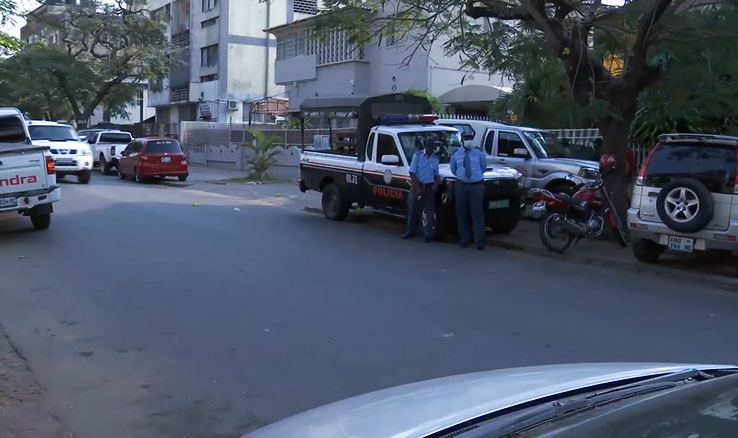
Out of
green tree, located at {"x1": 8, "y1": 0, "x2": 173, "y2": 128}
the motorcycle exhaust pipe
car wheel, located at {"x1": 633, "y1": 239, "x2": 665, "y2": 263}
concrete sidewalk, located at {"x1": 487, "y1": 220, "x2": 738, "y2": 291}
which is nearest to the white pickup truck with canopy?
concrete sidewalk, located at {"x1": 487, "y1": 220, "x2": 738, "y2": 291}

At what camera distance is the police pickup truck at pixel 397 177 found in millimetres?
14352

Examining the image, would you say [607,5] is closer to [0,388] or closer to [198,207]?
[198,207]

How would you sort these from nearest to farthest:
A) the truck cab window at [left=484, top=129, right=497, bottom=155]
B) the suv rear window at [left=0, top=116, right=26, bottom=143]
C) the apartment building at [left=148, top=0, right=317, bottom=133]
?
the suv rear window at [left=0, top=116, right=26, bottom=143] → the truck cab window at [left=484, top=129, right=497, bottom=155] → the apartment building at [left=148, top=0, right=317, bottom=133]

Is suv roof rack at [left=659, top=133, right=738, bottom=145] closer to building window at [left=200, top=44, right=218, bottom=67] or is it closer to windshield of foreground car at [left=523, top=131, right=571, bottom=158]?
windshield of foreground car at [left=523, top=131, right=571, bottom=158]

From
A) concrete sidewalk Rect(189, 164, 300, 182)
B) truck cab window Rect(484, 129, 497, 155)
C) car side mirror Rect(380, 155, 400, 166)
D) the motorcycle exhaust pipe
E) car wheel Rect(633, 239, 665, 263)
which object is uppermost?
truck cab window Rect(484, 129, 497, 155)

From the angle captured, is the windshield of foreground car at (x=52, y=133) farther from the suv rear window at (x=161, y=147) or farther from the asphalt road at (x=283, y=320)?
the asphalt road at (x=283, y=320)

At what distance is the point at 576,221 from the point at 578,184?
9.15 ft

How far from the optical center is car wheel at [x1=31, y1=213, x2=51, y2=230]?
14.8 m

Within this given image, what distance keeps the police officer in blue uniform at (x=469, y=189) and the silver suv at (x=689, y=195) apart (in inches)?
104

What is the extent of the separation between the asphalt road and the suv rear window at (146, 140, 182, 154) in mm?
14174

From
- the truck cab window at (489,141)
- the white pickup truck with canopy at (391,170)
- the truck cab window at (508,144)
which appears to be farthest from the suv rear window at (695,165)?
the truck cab window at (489,141)

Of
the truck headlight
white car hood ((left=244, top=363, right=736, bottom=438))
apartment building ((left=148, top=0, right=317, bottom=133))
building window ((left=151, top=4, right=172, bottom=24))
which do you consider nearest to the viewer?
white car hood ((left=244, top=363, right=736, bottom=438))

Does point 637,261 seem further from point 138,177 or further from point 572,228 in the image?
point 138,177

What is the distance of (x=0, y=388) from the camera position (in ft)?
20.9
